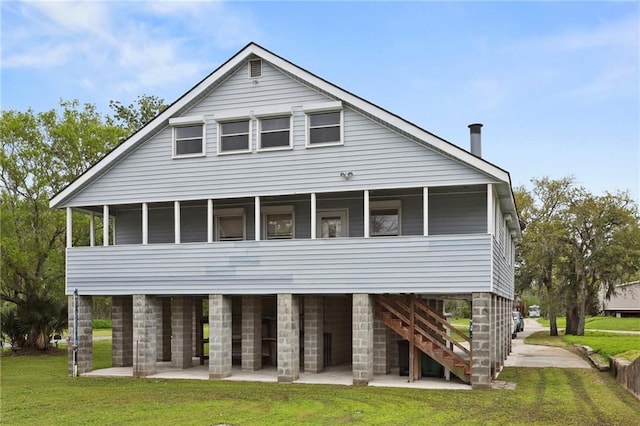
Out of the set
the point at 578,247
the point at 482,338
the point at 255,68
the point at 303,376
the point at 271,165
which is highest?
the point at 255,68

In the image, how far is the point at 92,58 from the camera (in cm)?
2031

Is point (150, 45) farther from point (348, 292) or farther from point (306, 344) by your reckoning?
point (306, 344)

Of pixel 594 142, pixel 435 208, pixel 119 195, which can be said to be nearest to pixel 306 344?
pixel 435 208

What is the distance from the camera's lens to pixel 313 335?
2072cm

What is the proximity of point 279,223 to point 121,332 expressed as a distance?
6989 millimetres

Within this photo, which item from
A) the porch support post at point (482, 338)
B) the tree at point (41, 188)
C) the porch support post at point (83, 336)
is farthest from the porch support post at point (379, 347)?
the tree at point (41, 188)

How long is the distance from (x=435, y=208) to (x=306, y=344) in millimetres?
5706

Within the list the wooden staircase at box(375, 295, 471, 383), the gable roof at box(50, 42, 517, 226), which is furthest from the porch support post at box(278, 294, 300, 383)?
the gable roof at box(50, 42, 517, 226)

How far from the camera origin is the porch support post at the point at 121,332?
23344 millimetres

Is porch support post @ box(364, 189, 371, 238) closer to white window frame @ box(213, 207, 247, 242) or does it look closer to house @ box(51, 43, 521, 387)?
house @ box(51, 43, 521, 387)

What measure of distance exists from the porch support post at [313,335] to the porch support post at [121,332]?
672 centimetres

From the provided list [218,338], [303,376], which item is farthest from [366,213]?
[218,338]

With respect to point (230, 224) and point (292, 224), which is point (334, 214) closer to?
point (292, 224)

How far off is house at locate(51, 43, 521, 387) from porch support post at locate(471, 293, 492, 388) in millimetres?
36
